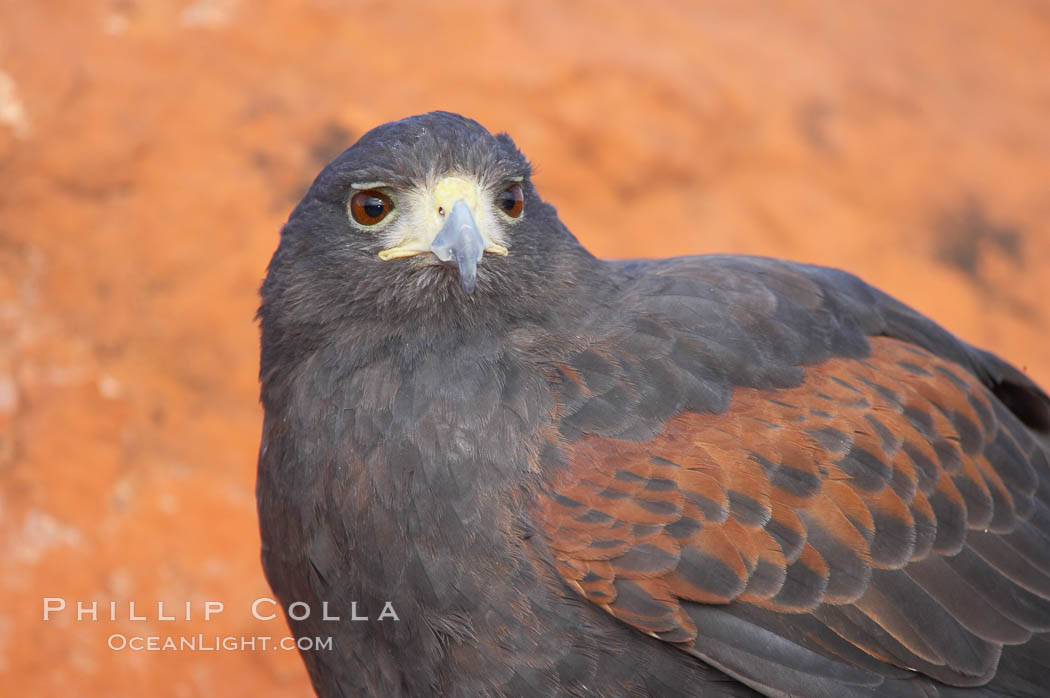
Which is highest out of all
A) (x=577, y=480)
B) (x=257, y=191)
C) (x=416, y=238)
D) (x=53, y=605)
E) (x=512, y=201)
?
(x=257, y=191)

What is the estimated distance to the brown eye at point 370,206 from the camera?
3459mm

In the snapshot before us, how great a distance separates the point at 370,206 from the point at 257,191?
3.74m

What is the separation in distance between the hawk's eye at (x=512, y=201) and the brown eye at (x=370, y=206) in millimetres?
367

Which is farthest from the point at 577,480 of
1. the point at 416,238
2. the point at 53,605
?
the point at 53,605

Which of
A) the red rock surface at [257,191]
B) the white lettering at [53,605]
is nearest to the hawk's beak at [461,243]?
the red rock surface at [257,191]

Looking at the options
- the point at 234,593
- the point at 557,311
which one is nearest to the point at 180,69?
the point at 234,593

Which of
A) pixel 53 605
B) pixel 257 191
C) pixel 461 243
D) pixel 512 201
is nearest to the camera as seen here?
pixel 461 243

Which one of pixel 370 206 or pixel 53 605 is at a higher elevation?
pixel 53 605

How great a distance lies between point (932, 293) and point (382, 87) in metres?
3.96

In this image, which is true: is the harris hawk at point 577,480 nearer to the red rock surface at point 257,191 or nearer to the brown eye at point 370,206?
the brown eye at point 370,206

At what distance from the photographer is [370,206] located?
3.47 meters

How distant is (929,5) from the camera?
30.4ft

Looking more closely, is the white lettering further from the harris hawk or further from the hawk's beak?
the hawk's beak

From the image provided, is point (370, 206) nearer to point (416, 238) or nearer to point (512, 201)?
point (416, 238)
